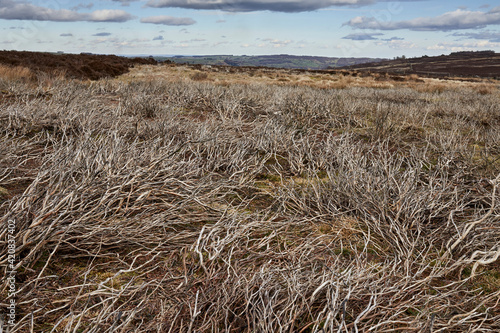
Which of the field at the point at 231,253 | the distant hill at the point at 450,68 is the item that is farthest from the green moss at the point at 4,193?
the distant hill at the point at 450,68

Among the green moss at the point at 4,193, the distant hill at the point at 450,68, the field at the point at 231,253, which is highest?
the distant hill at the point at 450,68

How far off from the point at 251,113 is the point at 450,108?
19.1 feet

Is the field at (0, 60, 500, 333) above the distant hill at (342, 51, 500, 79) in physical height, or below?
below

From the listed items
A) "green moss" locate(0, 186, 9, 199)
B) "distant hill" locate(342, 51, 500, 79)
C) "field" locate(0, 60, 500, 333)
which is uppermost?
"distant hill" locate(342, 51, 500, 79)

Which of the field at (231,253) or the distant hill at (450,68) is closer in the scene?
the field at (231,253)

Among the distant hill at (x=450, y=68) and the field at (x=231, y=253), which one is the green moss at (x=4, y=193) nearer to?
the field at (x=231, y=253)

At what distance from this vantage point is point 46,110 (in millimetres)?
5215

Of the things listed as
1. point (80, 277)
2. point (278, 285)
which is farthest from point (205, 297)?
point (80, 277)

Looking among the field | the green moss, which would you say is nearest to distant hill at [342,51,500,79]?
the field

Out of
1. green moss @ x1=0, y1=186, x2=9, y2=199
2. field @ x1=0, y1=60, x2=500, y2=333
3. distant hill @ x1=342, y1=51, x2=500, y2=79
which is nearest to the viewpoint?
field @ x1=0, y1=60, x2=500, y2=333

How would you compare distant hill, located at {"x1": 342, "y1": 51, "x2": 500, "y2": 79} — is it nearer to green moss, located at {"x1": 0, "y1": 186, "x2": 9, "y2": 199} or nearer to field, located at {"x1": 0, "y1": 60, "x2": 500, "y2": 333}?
field, located at {"x1": 0, "y1": 60, "x2": 500, "y2": 333}

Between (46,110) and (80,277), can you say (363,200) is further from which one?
(46,110)

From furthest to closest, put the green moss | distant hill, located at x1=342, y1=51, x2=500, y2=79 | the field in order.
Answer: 1. distant hill, located at x1=342, y1=51, x2=500, y2=79
2. the green moss
3. the field

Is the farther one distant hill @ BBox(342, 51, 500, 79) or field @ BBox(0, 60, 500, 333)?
distant hill @ BBox(342, 51, 500, 79)
